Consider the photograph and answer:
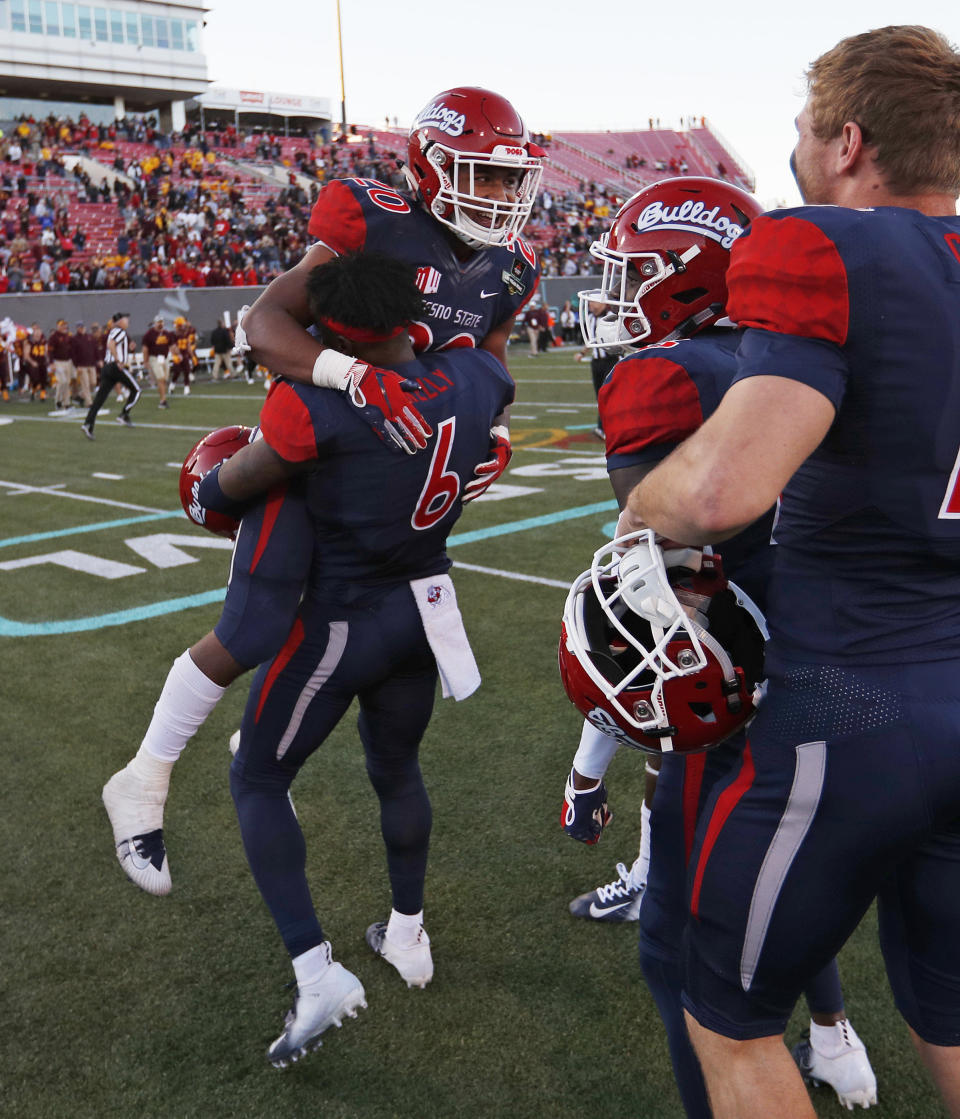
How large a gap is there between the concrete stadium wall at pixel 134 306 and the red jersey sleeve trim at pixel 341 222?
76.9 feet

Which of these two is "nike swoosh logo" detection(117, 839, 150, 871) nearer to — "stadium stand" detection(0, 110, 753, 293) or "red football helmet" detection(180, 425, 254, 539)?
"red football helmet" detection(180, 425, 254, 539)

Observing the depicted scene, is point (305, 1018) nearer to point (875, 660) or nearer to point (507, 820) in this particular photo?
point (507, 820)

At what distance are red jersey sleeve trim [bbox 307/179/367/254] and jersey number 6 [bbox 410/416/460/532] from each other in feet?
2.37

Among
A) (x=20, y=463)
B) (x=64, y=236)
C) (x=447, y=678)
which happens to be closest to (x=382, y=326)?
(x=447, y=678)

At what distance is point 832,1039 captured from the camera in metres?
2.43

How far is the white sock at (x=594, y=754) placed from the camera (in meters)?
2.89

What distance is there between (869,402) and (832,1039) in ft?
5.60

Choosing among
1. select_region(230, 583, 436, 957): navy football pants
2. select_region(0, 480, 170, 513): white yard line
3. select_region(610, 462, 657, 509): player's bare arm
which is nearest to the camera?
select_region(610, 462, 657, 509): player's bare arm

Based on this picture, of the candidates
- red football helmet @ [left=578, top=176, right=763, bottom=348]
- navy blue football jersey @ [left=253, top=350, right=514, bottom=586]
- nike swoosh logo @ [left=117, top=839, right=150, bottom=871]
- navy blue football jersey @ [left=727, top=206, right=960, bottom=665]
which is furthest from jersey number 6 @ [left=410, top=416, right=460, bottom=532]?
nike swoosh logo @ [left=117, top=839, right=150, bottom=871]

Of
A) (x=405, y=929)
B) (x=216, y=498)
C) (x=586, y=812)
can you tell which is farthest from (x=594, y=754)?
(x=216, y=498)

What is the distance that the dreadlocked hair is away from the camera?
2.44 meters

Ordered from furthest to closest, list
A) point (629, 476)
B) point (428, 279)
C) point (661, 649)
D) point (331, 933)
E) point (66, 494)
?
point (66, 494) < point (331, 933) < point (428, 279) < point (629, 476) < point (661, 649)

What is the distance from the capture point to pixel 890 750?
1.49m

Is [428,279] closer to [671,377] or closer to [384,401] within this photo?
[384,401]
